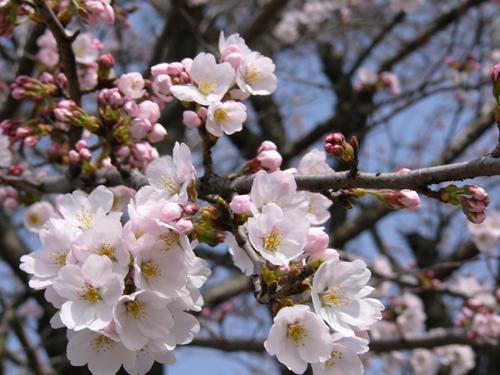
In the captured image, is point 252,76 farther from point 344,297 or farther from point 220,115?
point 344,297

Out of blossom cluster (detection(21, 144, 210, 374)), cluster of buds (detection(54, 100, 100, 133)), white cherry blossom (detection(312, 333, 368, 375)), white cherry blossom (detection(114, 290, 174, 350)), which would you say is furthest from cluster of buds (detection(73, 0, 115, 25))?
white cherry blossom (detection(312, 333, 368, 375))

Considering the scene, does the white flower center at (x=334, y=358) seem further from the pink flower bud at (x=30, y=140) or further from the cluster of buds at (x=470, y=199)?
the pink flower bud at (x=30, y=140)

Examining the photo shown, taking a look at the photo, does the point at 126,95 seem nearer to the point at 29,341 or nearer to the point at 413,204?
the point at 413,204

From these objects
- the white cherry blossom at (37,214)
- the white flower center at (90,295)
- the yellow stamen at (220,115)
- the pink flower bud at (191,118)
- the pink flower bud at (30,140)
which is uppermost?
the yellow stamen at (220,115)

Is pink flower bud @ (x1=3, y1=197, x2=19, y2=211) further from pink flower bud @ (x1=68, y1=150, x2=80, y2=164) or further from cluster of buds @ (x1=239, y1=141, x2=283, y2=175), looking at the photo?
cluster of buds @ (x1=239, y1=141, x2=283, y2=175)

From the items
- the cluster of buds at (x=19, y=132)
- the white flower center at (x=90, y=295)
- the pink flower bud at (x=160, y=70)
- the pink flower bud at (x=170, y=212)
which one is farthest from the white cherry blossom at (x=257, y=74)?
the cluster of buds at (x=19, y=132)

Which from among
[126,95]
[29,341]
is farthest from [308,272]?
[29,341]

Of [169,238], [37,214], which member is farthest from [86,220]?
[37,214]
